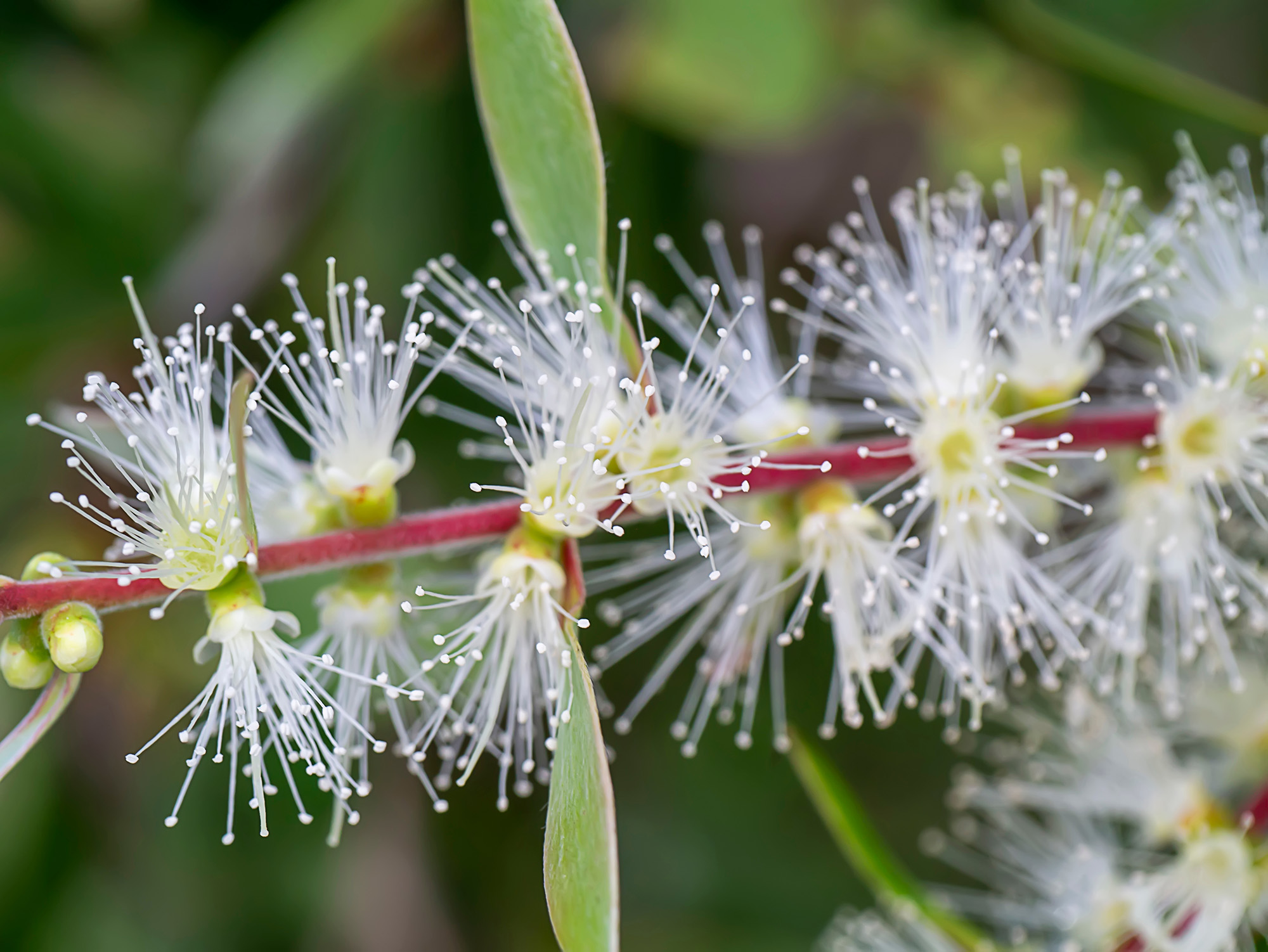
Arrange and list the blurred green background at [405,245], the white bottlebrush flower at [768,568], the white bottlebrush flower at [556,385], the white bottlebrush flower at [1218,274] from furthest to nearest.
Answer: the blurred green background at [405,245], the white bottlebrush flower at [1218,274], the white bottlebrush flower at [768,568], the white bottlebrush flower at [556,385]

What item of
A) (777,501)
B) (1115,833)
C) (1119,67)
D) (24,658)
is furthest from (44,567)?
(1119,67)

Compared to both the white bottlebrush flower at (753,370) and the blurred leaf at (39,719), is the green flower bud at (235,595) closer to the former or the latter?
the blurred leaf at (39,719)

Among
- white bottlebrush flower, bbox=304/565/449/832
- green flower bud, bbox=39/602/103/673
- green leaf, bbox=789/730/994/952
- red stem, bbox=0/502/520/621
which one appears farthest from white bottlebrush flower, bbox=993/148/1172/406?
green flower bud, bbox=39/602/103/673

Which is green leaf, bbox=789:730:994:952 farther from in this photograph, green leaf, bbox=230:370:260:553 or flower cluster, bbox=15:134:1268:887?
green leaf, bbox=230:370:260:553

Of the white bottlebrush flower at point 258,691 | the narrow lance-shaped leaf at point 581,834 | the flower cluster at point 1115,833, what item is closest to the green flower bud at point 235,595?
the white bottlebrush flower at point 258,691

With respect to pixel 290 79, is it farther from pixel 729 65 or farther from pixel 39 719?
pixel 39 719
